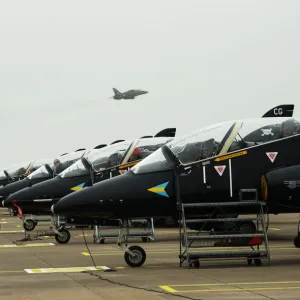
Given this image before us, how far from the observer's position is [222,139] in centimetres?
1585

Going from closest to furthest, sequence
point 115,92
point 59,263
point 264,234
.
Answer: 1. point 264,234
2. point 59,263
3. point 115,92

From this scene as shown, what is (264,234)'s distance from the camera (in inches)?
595

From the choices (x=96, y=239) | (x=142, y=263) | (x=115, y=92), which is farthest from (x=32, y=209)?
(x=115, y=92)

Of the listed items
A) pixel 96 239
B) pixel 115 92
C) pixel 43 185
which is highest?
pixel 115 92

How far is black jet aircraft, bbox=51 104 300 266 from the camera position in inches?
603

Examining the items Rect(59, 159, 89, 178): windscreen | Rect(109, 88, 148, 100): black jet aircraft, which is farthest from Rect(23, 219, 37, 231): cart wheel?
Rect(109, 88, 148, 100): black jet aircraft

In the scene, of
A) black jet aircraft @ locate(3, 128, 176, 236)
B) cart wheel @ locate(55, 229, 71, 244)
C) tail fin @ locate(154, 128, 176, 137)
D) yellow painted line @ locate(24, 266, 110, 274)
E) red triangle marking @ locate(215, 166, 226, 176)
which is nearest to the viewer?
yellow painted line @ locate(24, 266, 110, 274)

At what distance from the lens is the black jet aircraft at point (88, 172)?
25469 millimetres

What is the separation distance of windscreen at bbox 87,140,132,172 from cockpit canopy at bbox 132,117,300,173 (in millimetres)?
9511

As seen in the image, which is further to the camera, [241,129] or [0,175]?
[0,175]

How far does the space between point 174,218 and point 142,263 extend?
1164 mm

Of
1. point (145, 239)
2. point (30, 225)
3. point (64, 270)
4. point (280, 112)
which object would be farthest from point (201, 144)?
point (30, 225)

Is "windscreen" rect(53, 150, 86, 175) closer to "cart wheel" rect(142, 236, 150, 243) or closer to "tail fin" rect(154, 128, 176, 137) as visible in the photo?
"tail fin" rect(154, 128, 176, 137)

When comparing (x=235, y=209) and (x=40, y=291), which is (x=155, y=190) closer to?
(x=235, y=209)
